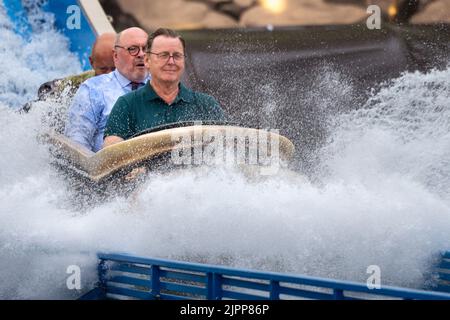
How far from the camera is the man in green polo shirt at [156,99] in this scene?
11.3ft

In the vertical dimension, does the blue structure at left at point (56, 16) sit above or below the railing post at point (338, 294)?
above

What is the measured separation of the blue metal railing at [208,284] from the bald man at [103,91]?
1.06 metres

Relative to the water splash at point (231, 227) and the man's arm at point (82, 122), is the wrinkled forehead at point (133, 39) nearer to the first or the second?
the man's arm at point (82, 122)

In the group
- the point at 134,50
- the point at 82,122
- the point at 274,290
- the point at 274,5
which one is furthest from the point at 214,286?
the point at 274,5

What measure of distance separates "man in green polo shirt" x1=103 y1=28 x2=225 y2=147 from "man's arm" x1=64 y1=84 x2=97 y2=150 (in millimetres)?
346

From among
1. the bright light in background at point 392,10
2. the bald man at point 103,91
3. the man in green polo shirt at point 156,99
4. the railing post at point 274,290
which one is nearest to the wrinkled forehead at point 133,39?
the bald man at point 103,91

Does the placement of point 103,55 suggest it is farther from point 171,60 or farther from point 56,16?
point 56,16

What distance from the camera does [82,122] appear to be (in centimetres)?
380

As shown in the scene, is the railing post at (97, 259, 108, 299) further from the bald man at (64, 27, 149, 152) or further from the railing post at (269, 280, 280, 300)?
the bald man at (64, 27, 149, 152)

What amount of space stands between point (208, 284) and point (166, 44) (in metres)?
1.31

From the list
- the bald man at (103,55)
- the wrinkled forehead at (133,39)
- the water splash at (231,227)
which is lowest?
the water splash at (231,227)
